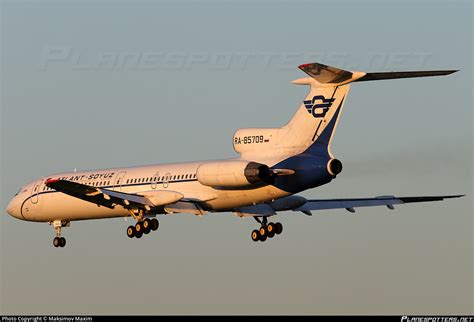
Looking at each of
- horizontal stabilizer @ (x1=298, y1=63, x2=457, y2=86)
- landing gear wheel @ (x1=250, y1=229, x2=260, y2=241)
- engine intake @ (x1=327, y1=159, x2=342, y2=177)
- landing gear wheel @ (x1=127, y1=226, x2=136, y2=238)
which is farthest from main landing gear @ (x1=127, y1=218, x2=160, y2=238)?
horizontal stabilizer @ (x1=298, y1=63, x2=457, y2=86)

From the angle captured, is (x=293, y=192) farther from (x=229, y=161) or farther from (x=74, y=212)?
(x=74, y=212)

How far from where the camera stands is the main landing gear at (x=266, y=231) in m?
53.4

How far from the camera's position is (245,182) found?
4825cm

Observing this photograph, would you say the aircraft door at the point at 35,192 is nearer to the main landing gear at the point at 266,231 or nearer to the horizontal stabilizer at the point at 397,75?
the main landing gear at the point at 266,231

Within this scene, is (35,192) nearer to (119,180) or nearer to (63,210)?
(63,210)

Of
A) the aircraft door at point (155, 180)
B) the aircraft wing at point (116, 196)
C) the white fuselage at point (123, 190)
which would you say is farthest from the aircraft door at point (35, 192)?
the aircraft door at point (155, 180)

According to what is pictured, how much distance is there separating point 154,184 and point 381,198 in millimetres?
10115

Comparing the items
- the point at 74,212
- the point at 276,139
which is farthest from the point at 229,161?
the point at 74,212

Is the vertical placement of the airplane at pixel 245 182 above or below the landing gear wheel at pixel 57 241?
below

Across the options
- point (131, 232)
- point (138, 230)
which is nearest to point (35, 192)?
point (131, 232)

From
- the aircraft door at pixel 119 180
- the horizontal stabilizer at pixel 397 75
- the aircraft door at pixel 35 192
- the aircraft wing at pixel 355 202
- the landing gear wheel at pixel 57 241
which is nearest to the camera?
the horizontal stabilizer at pixel 397 75

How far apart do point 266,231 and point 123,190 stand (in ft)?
21.9

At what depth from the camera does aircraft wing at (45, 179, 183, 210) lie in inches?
2058

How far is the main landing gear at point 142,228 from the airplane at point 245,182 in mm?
43
